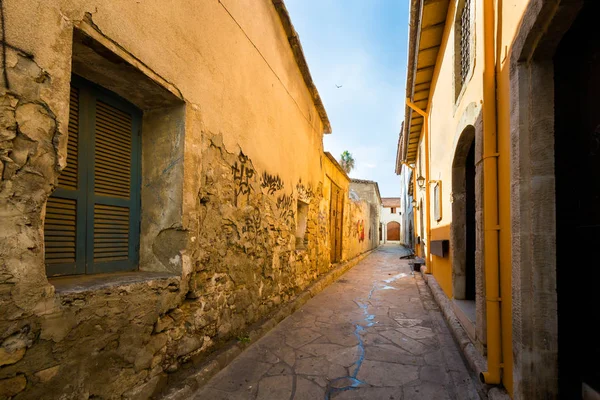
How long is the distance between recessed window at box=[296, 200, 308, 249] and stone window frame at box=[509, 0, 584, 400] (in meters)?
4.29

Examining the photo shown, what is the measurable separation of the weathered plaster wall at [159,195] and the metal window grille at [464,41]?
2.48m

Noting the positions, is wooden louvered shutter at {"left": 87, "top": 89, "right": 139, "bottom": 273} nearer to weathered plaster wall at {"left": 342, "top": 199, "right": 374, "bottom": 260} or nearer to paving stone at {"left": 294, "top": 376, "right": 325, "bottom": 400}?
paving stone at {"left": 294, "top": 376, "right": 325, "bottom": 400}

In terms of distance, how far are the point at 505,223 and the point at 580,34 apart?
123cm

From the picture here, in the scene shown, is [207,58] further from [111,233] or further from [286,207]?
[286,207]

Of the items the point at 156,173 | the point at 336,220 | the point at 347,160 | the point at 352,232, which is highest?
the point at 347,160

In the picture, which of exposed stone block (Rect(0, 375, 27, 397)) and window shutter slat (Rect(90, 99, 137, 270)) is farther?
window shutter slat (Rect(90, 99, 137, 270))

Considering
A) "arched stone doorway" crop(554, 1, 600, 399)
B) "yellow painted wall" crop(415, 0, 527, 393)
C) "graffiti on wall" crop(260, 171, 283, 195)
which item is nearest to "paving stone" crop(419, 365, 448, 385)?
"yellow painted wall" crop(415, 0, 527, 393)

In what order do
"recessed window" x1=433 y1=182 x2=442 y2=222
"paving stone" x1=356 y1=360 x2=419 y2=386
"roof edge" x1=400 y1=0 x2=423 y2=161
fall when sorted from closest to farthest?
"paving stone" x1=356 y1=360 x2=419 y2=386 → "roof edge" x1=400 y1=0 x2=423 y2=161 → "recessed window" x1=433 y1=182 x2=442 y2=222

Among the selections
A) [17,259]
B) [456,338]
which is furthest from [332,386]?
[17,259]

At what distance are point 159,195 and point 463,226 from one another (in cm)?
384

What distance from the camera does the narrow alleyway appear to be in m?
2.63

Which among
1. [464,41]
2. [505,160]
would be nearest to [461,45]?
[464,41]

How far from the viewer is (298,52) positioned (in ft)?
17.9

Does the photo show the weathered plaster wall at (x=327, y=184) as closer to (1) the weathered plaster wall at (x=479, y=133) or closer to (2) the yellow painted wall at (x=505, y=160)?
(1) the weathered plaster wall at (x=479, y=133)
